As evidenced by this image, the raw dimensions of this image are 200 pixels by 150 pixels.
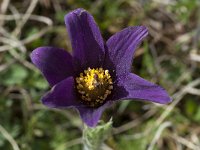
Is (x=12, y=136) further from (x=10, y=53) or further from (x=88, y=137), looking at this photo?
(x=88, y=137)

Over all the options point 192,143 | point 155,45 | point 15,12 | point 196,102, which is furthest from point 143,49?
point 15,12

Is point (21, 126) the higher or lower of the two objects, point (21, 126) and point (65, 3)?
the lower

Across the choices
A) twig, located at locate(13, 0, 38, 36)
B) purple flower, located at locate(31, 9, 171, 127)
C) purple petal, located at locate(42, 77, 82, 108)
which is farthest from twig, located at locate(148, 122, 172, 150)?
twig, located at locate(13, 0, 38, 36)

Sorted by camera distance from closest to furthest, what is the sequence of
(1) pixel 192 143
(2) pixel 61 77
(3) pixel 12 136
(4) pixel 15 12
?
(2) pixel 61 77
(3) pixel 12 136
(1) pixel 192 143
(4) pixel 15 12

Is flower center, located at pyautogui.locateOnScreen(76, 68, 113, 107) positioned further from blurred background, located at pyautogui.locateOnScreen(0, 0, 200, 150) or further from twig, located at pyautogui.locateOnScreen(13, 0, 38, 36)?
twig, located at pyautogui.locateOnScreen(13, 0, 38, 36)

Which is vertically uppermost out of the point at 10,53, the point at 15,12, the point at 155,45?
the point at 15,12

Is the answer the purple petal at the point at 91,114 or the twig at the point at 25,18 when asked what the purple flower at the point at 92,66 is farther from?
the twig at the point at 25,18

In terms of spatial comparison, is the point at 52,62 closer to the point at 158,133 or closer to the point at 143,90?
the point at 143,90
